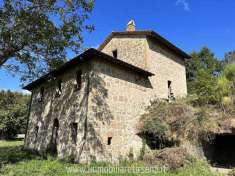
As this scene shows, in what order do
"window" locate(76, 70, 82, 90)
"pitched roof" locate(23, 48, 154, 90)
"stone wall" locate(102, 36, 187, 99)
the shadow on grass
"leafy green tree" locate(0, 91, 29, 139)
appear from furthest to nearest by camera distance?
1. "leafy green tree" locate(0, 91, 29, 139)
2. "stone wall" locate(102, 36, 187, 99)
3. "window" locate(76, 70, 82, 90)
4. the shadow on grass
5. "pitched roof" locate(23, 48, 154, 90)

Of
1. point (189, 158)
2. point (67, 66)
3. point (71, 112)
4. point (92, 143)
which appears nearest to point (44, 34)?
point (67, 66)

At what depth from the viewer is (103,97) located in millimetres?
12938

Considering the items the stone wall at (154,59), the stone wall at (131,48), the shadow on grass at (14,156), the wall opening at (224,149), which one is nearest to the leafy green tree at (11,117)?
the shadow on grass at (14,156)

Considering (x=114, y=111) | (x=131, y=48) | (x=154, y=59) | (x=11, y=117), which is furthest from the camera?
(x=11, y=117)

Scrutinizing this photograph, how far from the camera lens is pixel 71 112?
13594 mm

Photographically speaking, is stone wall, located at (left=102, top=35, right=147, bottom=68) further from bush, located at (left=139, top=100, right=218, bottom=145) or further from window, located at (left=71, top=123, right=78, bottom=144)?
window, located at (left=71, top=123, right=78, bottom=144)

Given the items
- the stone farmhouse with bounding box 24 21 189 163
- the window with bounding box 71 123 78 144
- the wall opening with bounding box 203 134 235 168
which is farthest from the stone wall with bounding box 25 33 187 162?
the wall opening with bounding box 203 134 235 168

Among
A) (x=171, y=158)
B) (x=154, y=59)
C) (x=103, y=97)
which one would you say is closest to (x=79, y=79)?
(x=103, y=97)

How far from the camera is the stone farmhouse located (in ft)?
40.5

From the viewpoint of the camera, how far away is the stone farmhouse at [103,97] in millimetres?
12344

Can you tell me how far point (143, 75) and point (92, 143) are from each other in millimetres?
6779

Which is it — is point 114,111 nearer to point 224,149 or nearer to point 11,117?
point 224,149

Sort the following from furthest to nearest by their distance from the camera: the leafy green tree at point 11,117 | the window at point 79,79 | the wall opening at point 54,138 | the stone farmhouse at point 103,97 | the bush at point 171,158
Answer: the leafy green tree at point 11,117, the wall opening at point 54,138, the window at point 79,79, the stone farmhouse at point 103,97, the bush at point 171,158

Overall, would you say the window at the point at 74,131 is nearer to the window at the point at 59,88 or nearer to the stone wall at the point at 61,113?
the stone wall at the point at 61,113
